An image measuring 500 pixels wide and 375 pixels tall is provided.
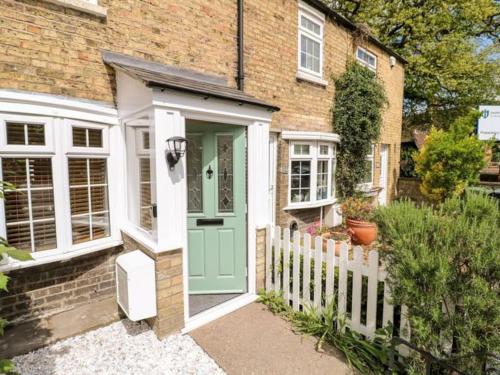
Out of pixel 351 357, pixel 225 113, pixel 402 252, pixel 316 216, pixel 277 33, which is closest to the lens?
pixel 402 252

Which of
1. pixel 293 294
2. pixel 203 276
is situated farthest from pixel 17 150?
pixel 293 294

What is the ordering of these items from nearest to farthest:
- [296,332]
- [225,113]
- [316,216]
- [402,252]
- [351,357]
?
1. [402,252]
2. [351,357]
3. [296,332]
4. [225,113]
5. [316,216]

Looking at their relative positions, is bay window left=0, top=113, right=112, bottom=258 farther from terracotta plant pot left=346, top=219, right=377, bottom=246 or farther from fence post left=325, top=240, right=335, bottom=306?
terracotta plant pot left=346, top=219, right=377, bottom=246

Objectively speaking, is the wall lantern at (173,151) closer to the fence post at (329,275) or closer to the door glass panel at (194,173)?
the door glass panel at (194,173)

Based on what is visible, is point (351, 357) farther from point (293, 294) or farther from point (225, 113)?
point (225, 113)

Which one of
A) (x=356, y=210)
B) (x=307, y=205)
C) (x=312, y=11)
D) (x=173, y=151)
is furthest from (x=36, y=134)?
(x=312, y=11)

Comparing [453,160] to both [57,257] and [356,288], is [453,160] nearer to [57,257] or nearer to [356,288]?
[356,288]

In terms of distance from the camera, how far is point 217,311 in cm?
405

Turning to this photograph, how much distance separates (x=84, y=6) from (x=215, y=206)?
324 centimetres

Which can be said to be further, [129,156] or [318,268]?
[129,156]

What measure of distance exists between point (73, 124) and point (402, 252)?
4.21 metres

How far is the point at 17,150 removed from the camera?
337 cm

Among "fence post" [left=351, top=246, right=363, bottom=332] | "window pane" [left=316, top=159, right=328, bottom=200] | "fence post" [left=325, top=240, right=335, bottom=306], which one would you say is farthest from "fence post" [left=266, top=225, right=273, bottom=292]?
"window pane" [left=316, top=159, right=328, bottom=200]

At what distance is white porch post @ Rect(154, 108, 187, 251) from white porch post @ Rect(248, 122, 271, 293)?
119cm
